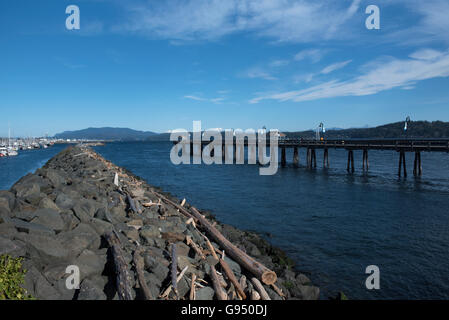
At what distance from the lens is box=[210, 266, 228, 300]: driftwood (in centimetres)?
690

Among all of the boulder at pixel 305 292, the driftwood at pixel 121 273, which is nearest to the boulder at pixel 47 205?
the driftwood at pixel 121 273

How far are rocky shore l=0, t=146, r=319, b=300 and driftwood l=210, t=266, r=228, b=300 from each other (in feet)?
0.08

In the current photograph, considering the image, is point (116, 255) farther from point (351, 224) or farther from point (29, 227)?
point (351, 224)

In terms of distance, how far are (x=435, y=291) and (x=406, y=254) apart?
2975mm

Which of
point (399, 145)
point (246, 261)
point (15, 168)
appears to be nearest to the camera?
point (246, 261)

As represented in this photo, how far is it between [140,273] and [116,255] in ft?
2.47

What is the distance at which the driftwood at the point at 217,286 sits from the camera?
690 cm

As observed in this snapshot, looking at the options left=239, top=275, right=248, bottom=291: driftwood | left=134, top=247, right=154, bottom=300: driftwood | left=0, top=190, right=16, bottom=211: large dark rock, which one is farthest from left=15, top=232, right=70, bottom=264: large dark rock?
left=239, top=275, right=248, bottom=291: driftwood

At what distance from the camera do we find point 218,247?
10.5 metres

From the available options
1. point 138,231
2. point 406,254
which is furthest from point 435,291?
point 138,231

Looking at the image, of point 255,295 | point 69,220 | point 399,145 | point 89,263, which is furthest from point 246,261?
point 399,145

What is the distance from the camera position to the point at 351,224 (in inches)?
675

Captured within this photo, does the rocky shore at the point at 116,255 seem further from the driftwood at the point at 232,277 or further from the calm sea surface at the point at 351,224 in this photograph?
the calm sea surface at the point at 351,224
